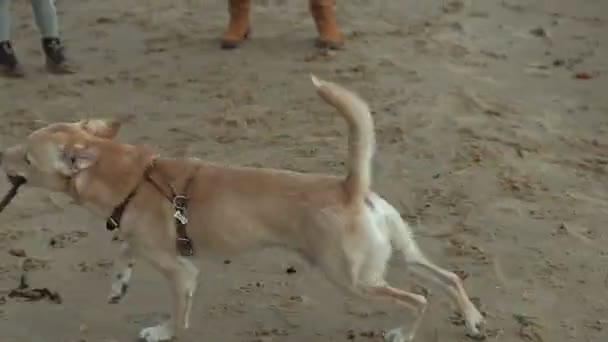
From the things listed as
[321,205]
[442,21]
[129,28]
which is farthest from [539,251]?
[129,28]

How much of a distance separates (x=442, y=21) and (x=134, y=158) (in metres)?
4.23

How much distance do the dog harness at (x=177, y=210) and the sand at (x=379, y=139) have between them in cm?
39

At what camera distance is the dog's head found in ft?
11.5

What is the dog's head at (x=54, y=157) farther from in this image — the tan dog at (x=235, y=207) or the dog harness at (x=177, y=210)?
the dog harness at (x=177, y=210)

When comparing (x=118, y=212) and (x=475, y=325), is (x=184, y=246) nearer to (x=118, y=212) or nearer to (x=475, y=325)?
(x=118, y=212)

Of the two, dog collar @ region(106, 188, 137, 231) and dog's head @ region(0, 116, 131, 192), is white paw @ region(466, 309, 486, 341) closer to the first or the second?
dog collar @ region(106, 188, 137, 231)

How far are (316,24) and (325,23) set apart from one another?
0.09 m

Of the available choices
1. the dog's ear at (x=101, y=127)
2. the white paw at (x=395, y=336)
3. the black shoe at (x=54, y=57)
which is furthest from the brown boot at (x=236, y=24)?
the white paw at (x=395, y=336)

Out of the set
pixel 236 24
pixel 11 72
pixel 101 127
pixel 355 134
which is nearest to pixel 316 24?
pixel 236 24

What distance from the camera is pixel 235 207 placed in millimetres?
3418

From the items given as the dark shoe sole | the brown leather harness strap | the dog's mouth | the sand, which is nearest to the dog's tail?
the sand

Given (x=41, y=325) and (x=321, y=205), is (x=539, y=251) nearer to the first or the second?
(x=321, y=205)

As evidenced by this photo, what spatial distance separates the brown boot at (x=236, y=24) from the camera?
271 inches

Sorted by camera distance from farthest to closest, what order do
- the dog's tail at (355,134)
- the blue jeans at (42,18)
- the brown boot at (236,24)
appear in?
the brown boot at (236,24) < the blue jeans at (42,18) < the dog's tail at (355,134)
